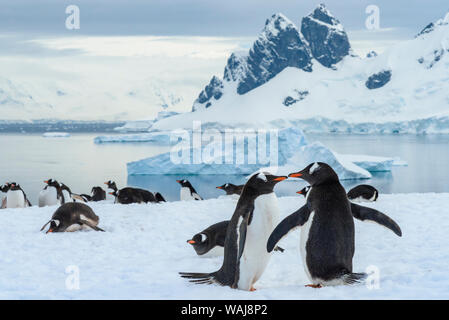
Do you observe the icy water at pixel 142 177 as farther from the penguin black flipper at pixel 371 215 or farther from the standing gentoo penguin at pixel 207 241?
the penguin black flipper at pixel 371 215

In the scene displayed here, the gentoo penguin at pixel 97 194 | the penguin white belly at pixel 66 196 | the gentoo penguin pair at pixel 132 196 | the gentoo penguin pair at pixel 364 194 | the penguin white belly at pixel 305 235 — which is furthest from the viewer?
the gentoo penguin at pixel 97 194

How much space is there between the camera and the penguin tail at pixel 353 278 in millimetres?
3711

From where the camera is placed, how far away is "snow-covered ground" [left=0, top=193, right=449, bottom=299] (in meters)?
3.71

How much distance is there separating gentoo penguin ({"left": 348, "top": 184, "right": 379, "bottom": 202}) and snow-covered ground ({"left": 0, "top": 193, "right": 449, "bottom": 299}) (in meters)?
0.69

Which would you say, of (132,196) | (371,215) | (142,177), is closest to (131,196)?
(132,196)

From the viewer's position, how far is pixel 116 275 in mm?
4520

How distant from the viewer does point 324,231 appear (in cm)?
382

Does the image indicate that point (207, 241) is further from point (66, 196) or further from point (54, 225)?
point (66, 196)

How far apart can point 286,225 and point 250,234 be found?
0.94ft

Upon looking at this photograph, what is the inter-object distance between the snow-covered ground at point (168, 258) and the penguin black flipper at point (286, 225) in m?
0.31

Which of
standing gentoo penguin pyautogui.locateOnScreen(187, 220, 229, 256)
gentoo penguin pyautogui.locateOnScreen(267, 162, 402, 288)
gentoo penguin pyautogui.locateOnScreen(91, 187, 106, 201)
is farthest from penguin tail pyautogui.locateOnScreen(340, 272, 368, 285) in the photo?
gentoo penguin pyautogui.locateOnScreen(91, 187, 106, 201)

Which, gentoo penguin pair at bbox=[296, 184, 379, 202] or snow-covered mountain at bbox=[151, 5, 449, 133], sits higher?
snow-covered mountain at bbox=[151, 5, 449, 133]

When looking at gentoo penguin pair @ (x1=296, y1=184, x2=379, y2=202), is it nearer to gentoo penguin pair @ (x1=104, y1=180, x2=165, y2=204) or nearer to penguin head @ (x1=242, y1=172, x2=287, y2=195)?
gentoo penguin pair @ (x1=104, y1=180, x2=165, y2=204)

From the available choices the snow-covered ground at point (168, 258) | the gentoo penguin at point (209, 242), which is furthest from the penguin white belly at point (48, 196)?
the gentoo penguin at point (209, 242)
